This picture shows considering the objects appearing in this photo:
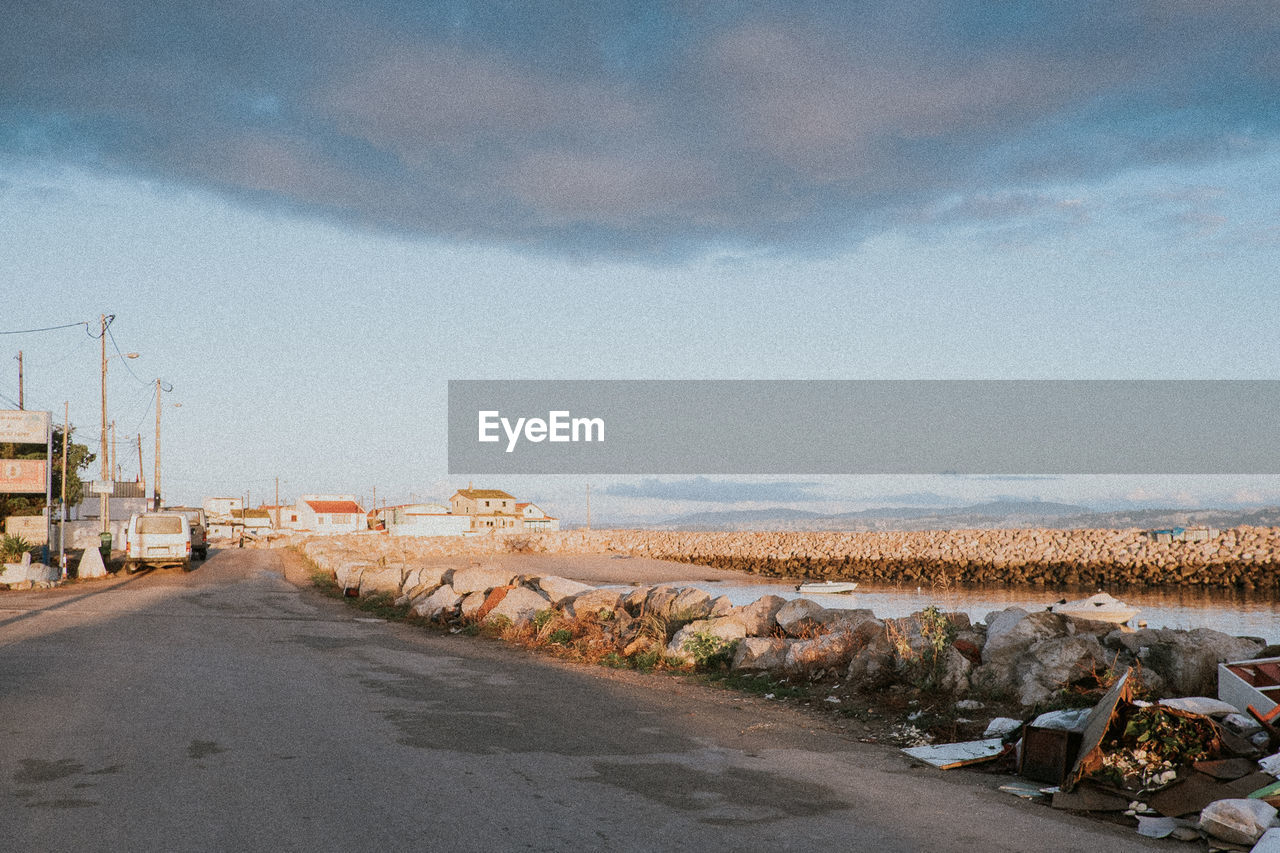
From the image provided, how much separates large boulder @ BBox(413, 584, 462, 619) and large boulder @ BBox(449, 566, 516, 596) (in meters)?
0.25

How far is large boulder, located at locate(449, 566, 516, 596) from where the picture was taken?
19167 millimetres

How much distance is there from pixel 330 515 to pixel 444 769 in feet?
420

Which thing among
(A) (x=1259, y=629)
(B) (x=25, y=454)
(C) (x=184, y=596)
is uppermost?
(B) (x=25, y=454)

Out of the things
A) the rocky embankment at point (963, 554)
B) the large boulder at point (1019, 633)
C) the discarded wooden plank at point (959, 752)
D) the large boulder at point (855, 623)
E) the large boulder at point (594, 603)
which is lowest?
the rocky embankment at point (963, 554)

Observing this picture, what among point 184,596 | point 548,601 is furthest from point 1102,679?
point 184,596

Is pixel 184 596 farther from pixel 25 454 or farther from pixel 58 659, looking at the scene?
pixel 25 454

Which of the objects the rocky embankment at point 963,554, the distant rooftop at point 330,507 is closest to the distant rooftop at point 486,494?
the distant rooftop at point 330,507

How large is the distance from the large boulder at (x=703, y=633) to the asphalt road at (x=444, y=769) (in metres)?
0.95

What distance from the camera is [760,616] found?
45.1 feet

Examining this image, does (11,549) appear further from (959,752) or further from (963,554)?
(963,554)

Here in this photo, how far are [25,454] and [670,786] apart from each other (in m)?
46.9

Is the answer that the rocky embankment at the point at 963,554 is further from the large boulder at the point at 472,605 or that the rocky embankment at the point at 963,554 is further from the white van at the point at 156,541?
the large boulder at the point at 472,605

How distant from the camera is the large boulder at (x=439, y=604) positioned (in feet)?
59.2

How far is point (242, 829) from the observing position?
556 cm
